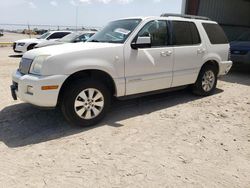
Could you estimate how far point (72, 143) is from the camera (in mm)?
3803

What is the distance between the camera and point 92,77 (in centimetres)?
437

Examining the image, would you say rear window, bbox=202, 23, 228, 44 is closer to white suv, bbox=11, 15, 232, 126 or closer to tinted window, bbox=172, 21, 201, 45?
white suv, bbox=11, 15, 232, 126

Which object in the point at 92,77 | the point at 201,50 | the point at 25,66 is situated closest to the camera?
the point at 25,66

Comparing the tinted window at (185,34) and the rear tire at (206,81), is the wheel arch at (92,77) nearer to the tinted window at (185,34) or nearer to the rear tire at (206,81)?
the tinted window at (185,34)

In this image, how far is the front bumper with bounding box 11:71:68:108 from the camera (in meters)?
3.84

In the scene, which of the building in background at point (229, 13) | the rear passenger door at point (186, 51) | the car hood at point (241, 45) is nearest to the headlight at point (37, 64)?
the rear passenger door at point (186, 51)

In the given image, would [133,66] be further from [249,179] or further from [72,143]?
[249,179]

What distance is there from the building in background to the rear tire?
24.7 ft

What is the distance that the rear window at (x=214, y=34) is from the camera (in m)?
6.07

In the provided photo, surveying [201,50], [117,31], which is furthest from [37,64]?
[201,50]

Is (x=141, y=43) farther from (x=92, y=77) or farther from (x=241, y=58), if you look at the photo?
(x=241, y=58)

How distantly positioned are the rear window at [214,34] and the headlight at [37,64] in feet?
12.4

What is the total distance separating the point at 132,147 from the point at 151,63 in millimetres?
1774

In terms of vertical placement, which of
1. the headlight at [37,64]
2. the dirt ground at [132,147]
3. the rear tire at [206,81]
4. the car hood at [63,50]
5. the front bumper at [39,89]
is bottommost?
the dirt ground at [132,147]
